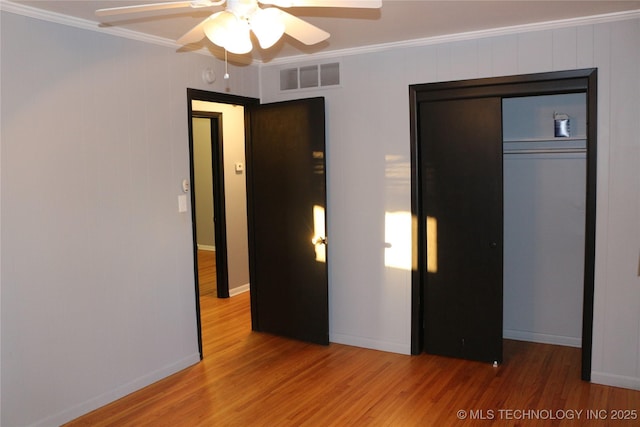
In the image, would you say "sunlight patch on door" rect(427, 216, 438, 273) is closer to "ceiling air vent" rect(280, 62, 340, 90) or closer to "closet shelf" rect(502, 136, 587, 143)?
"closet shelf" rect(502, 136, 587, 143)

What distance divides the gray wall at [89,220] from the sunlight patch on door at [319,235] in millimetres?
1049

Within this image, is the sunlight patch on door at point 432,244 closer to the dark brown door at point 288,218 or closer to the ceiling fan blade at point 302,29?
the dark brown door at point 288,218

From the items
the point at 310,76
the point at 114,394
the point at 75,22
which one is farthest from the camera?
the point at 310,76

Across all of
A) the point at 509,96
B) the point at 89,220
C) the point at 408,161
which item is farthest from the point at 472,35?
the point at 89,220

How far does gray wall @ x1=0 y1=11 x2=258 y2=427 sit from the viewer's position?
304 cm

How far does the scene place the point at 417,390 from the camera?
3705mm

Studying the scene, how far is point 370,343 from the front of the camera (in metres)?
4.55

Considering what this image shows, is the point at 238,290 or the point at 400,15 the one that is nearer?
the point at 400,15

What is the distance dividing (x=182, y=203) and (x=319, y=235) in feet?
3.83

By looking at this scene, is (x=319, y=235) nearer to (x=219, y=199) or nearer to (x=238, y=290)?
(x=219, y=199)

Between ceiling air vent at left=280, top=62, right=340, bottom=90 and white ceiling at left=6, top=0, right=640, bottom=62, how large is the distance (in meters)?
0.57

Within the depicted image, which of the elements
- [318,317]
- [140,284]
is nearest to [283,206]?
[318,317]

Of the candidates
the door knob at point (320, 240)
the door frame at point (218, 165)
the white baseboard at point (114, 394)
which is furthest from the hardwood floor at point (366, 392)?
the door knob at point (320, 240)

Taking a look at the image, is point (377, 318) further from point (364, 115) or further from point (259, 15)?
point (259, 15)
